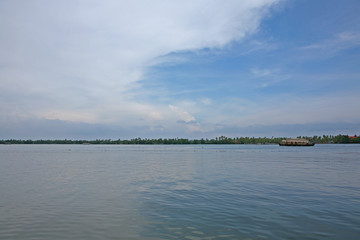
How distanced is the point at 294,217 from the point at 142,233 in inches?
428

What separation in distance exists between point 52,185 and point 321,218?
30.0 meters

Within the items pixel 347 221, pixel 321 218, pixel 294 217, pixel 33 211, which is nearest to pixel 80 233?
pixel 33 211

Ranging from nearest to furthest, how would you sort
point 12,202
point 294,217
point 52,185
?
point 294,217 → point 12,202 → point 52,185

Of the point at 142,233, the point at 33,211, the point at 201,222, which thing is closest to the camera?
the point at 142,233

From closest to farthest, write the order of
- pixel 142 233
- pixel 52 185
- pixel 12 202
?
pixel 142 233
pixel 12 202
pixel 52 185

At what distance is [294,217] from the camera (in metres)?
18.1

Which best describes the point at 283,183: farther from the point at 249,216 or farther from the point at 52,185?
the point at 52,185

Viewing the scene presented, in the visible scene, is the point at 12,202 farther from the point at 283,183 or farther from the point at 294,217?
the point at 283,183

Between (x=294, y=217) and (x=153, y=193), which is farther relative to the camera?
(x=153, y=193)

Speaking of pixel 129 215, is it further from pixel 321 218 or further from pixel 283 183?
pixel 283 183

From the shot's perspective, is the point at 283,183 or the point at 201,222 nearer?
the point at 201,222

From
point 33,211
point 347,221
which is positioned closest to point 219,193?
point 347,221

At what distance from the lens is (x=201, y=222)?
55.7ft

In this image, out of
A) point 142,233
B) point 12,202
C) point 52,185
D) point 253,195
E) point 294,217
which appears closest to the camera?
point 142,233
